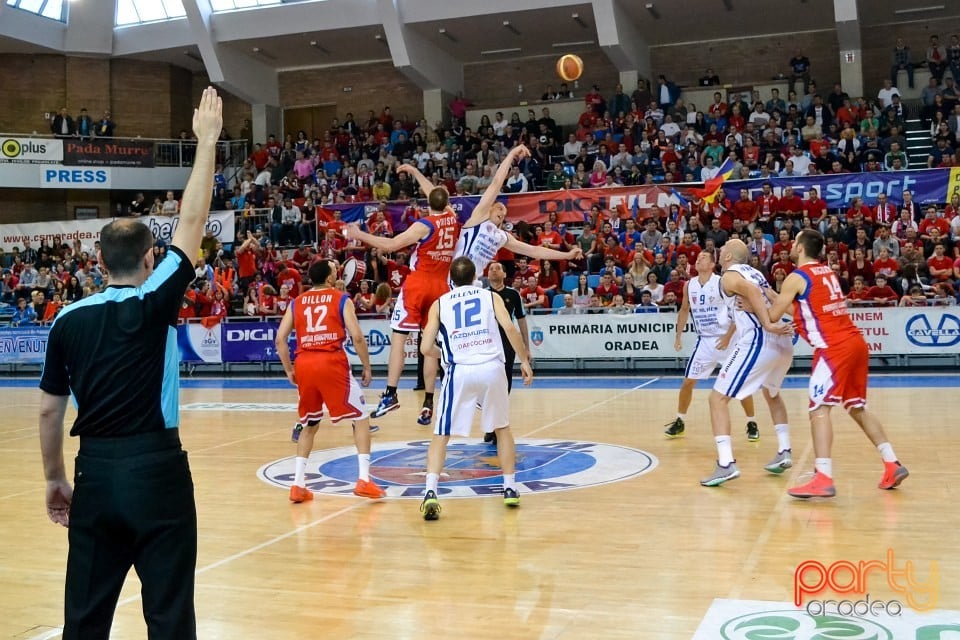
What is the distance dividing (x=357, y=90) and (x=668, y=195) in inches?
602

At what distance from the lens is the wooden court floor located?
15.7 ft

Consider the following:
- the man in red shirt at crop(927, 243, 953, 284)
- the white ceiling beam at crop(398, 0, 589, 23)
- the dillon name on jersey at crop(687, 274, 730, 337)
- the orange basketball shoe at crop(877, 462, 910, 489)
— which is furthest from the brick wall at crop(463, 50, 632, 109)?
the orange basketball shoe at crop(877, 462, 910, 489)

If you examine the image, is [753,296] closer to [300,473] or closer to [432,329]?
[432,329]

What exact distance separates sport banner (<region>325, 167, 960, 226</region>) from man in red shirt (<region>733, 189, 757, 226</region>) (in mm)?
323

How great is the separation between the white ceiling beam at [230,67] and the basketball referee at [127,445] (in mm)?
27198

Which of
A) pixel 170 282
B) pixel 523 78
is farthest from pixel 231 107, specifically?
pixel 170 282

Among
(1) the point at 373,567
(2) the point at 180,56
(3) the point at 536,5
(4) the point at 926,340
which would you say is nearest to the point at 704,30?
(3) the point at 536,5

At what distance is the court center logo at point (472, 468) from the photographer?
8258 mm

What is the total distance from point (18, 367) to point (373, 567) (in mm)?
20657

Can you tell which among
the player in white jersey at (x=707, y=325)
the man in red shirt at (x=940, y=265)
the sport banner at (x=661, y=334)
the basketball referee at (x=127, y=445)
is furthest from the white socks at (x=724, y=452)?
the man in red shirt at (x=940, y=265)

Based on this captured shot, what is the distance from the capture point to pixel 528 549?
6066mm

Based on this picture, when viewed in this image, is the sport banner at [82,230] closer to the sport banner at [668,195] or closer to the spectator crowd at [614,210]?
the spectator crowd at [614,210]

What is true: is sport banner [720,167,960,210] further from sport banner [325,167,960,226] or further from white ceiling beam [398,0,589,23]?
white ceiling beam [398,0,589,23]

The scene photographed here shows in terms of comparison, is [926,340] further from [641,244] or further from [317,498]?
[317,498]
